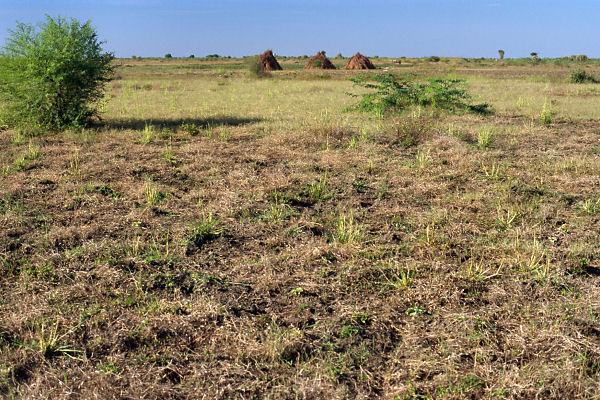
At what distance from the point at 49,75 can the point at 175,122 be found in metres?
2.42

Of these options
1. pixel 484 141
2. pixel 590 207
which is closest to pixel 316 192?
pixel 590 207

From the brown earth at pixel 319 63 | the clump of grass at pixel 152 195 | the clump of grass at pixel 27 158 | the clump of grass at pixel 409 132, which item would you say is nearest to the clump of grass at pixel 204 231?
the clump of grass at pixel 152 195

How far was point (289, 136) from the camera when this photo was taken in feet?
29.5

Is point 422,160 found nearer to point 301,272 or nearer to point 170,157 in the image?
point 170,157

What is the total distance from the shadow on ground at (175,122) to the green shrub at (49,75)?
76 cm

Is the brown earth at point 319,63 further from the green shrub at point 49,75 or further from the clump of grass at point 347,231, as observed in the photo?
the clump of grass at point 347,231

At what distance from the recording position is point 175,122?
1118 centimetres

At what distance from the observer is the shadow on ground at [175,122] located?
1066 centimetres

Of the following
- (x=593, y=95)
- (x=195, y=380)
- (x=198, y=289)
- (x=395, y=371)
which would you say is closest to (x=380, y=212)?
(x=198, y=289)

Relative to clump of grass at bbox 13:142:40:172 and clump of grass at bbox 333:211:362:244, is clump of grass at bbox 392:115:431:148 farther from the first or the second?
clump of grass at bbox 13:142:40:172

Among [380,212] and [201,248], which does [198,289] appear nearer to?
[201,248]

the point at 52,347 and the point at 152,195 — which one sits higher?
the point at 152,195

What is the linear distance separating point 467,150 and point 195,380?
19.3 ft

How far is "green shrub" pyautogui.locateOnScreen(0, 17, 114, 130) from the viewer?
9641 millimetres
